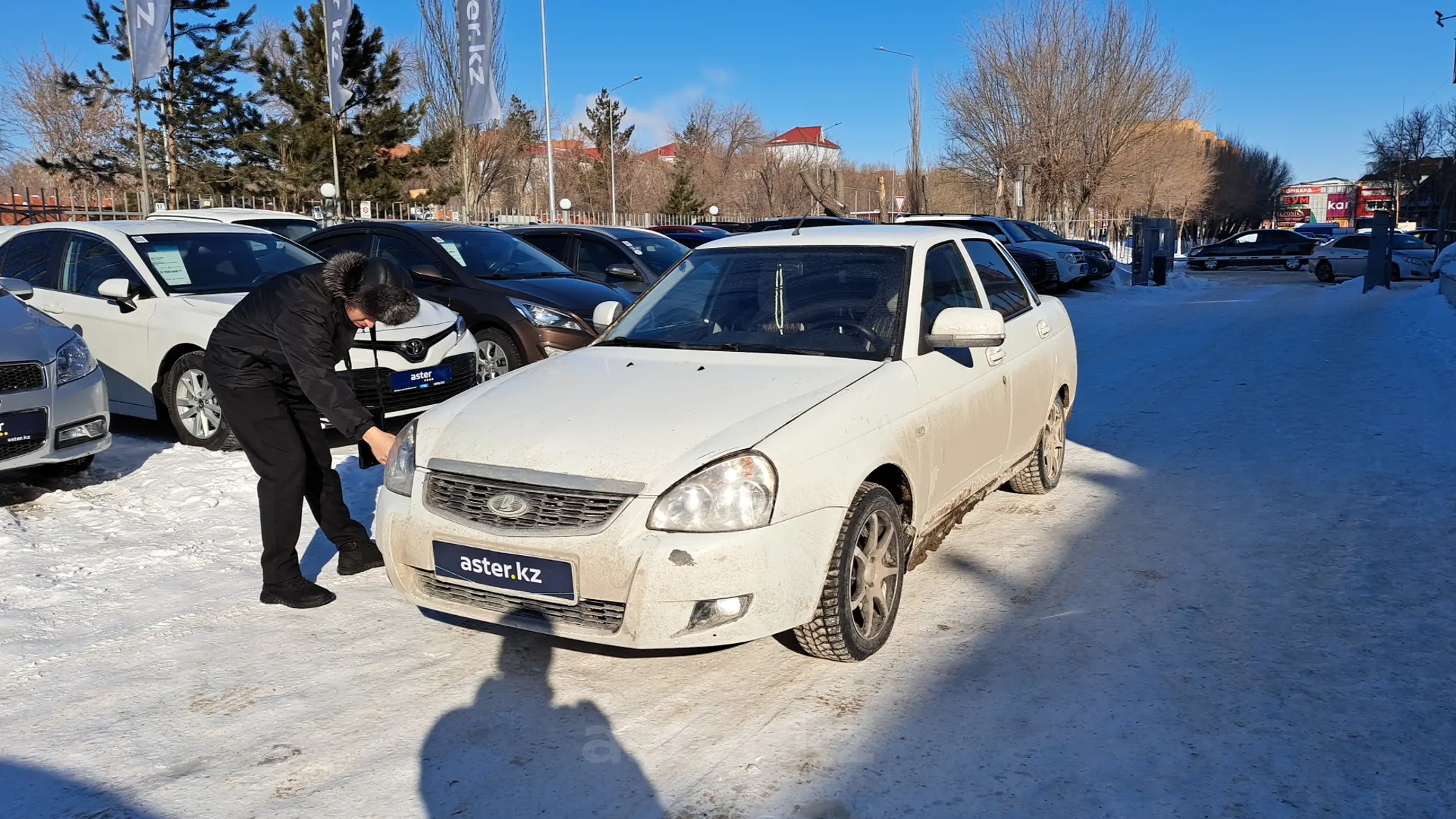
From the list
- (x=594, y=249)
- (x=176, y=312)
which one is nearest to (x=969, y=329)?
(x=176, y=312)

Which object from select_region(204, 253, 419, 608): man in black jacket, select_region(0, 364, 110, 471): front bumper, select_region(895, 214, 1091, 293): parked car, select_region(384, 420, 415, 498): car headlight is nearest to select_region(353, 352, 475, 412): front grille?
select_region(0, 364, 110, 471): front bumper

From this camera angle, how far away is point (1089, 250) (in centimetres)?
2327

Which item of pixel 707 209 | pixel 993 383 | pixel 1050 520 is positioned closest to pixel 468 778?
pixel 993 383

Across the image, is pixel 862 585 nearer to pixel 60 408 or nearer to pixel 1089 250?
pixel 60 408

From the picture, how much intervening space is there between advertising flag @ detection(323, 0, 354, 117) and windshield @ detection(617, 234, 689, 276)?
10.8 metres

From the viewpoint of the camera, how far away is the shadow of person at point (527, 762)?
2.95 m

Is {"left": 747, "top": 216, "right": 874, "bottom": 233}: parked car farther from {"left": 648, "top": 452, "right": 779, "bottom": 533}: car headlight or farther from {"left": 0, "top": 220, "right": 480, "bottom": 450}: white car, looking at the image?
{"left": 648, "top": 452, "right": 779, "bottom": 533}: car headlight

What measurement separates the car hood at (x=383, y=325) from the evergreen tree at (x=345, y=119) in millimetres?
29180

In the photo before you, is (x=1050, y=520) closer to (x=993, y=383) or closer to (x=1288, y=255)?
(x=993, y=383)

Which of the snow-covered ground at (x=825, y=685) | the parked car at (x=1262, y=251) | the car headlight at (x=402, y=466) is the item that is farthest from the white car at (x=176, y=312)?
the parked car at (x=1262, y=251)

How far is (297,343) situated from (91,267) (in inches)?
194

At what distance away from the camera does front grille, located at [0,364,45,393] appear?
5.66 m

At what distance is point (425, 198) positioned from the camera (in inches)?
1476

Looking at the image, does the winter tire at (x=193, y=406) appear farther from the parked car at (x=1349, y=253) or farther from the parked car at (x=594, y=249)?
the parked car at (x=1349, y=253)
